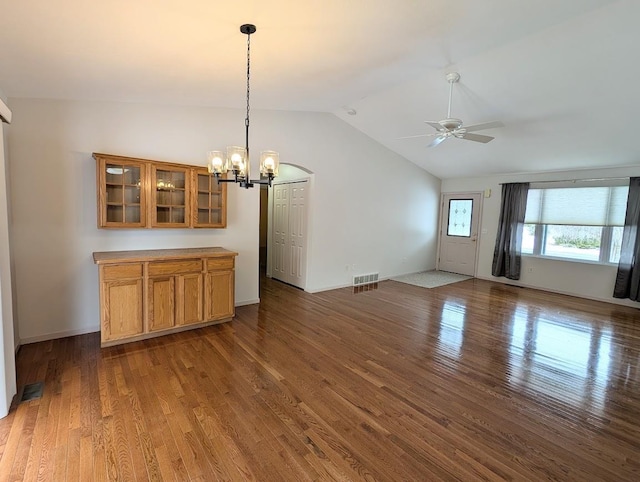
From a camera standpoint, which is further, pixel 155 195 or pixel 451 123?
pixel 155 195

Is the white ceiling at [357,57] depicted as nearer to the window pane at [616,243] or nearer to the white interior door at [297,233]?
the window pane at [616,243]

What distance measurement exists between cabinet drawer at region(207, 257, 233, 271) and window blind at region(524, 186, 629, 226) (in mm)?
6305

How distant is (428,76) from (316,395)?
3935mm

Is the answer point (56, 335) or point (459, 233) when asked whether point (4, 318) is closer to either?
point (56, 335)

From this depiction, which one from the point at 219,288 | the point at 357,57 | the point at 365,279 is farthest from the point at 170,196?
the point at 365,279

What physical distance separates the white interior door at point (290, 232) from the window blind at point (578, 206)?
193 inches

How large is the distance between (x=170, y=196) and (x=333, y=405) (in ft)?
10.2

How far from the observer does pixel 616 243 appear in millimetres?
5660

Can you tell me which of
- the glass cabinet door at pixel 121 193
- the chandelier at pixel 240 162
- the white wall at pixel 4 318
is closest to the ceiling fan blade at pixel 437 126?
the chandelier at pixel 240 162

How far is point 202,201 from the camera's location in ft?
13.8

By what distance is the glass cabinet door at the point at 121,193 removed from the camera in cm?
345

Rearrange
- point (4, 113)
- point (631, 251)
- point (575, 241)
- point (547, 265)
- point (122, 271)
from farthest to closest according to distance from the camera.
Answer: point (547, 265), point (575, 241), point (631, 251), point (122, 271), point (4, 113)

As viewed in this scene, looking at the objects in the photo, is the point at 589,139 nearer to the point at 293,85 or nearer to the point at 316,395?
the point at 293,85

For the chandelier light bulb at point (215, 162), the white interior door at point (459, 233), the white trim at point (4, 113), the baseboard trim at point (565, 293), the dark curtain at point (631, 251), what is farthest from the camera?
the white interior door at point (459, 233)
